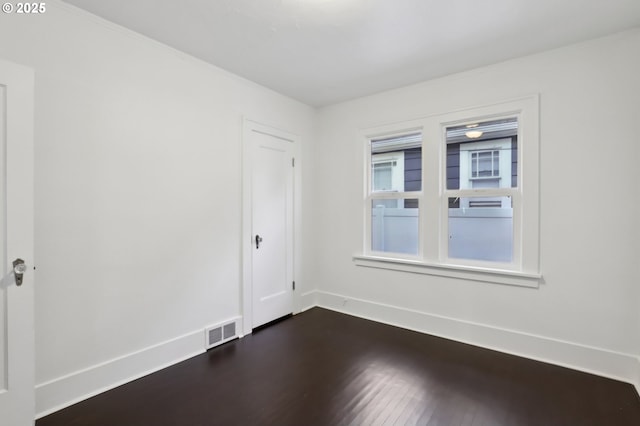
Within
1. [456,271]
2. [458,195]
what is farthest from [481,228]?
[456,271]

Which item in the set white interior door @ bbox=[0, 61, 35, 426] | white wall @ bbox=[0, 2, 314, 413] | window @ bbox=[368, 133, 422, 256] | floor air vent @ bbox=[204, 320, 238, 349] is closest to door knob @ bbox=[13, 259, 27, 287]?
white interior door @ bbox=[0, 61, 35, 426]

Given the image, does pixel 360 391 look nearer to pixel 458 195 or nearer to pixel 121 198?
pixel 458 195

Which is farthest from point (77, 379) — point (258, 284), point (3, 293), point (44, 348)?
point (258, 284)

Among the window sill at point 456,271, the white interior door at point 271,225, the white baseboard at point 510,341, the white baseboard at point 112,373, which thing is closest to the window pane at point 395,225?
the window sill at point 456,271

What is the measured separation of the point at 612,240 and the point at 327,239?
9.13 ft

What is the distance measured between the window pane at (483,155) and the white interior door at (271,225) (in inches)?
74.3

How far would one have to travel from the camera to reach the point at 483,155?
10.0 feet

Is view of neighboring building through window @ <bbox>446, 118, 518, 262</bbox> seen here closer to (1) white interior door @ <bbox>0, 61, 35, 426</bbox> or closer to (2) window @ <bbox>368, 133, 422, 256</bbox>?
(2) window @ <bbox>368, 133, 422, 256</bbox>

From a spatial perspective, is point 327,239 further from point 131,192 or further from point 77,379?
point 77,379

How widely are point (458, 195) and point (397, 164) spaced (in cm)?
80

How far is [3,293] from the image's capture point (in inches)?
67.6

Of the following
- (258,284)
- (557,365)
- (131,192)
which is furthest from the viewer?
(258,284)

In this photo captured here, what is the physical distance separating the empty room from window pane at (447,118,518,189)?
0.02m

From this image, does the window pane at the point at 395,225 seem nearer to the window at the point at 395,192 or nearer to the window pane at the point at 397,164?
the window at the point at 395,192
